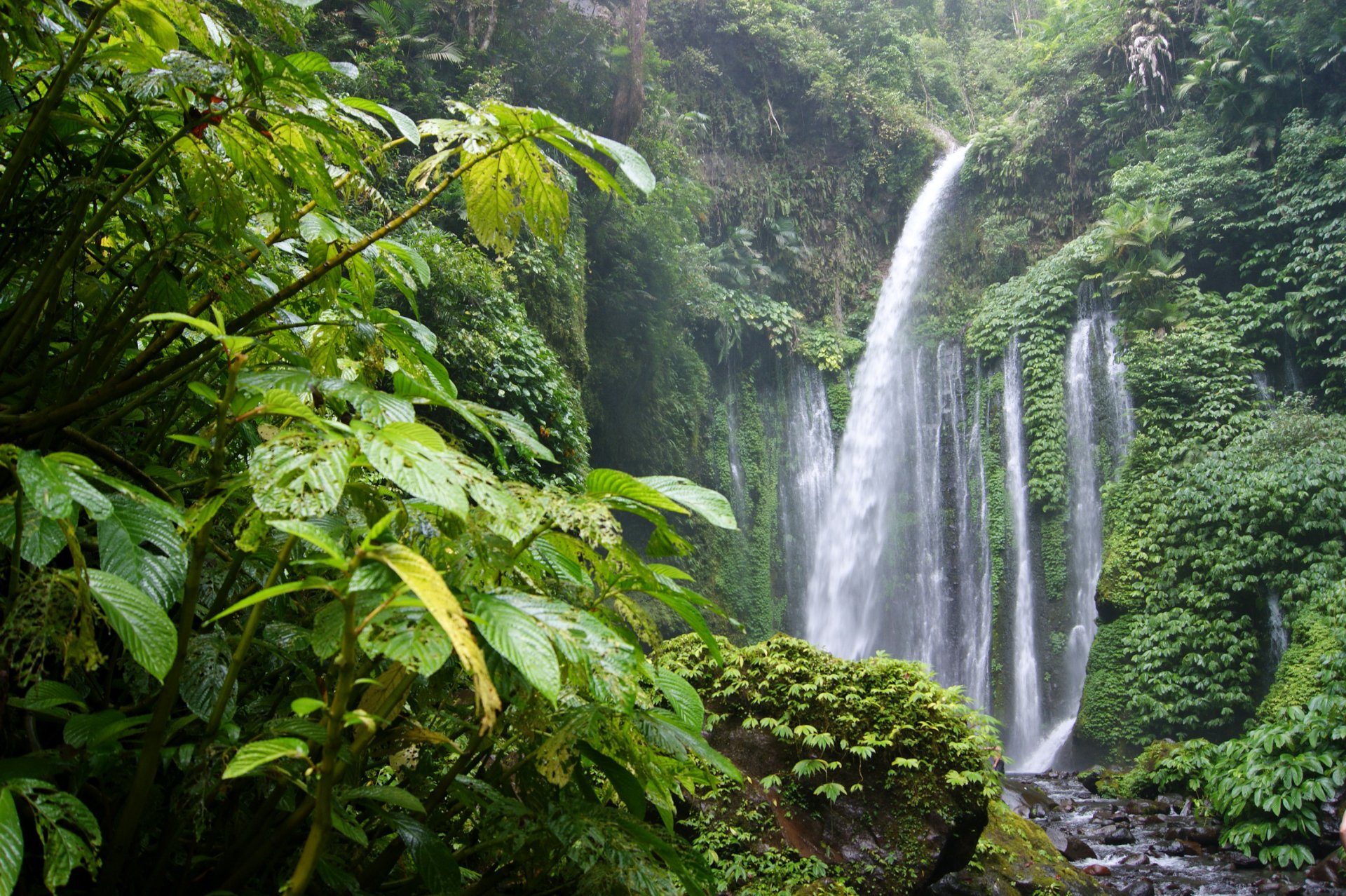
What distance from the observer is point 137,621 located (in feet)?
2.50

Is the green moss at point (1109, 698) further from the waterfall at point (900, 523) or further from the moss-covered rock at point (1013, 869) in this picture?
the moss-covered rock at point (1013, 869)

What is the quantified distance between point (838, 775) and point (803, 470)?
40.6 ft

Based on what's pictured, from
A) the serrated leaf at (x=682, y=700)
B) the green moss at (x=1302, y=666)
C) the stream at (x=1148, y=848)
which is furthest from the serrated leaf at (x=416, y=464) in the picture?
the green moss at (x=1302, y=666)

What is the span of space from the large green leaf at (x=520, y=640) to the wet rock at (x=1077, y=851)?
23.5 ft

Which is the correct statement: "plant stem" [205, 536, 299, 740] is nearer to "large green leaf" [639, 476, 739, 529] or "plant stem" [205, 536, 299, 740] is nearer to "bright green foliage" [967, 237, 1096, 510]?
"large green leaf" [639, 476, 739, 529]

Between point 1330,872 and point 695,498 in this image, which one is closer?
point 695,498

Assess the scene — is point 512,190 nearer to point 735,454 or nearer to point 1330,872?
point 1330,872

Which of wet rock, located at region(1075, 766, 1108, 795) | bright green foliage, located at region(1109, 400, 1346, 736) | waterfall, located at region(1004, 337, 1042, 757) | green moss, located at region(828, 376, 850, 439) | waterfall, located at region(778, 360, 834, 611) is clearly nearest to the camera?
wet rock, located at region(1075, 766, 1108, 795)

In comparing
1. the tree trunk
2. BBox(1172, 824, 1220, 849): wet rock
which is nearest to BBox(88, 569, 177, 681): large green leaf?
BBox(1172, 824, 1220, 849): wet rock

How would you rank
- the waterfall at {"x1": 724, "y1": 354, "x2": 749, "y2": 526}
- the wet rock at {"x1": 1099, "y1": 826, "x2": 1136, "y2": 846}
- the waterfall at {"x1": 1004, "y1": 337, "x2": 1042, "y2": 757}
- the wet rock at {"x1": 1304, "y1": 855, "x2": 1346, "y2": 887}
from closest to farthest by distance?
the wet rock at {"x1": 1304, "y1": 855, "x2": 1346, "y2": 887}
the wet rock at {"x1": 1099, "y1": 826, "x2": 1136, "y2": 846}
the waterfall at {"x1": 1004, "y1": 337, "x2": 1042, "y2": 757}
the waterfall at {"x1": 724, "y1": 354, "x2": 749, "y2": 526}

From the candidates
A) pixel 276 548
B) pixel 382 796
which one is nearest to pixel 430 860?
pixel 382 796

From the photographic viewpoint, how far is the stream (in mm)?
Result: 5914

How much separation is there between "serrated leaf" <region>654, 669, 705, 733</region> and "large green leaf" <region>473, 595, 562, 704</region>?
43 centimetres

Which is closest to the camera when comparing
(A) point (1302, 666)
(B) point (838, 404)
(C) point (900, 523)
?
(A) point (1302, 666)
